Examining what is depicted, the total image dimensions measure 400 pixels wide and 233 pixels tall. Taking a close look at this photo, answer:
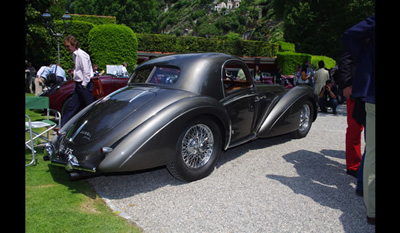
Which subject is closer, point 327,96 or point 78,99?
point 78,99

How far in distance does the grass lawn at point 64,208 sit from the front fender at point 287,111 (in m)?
2.71

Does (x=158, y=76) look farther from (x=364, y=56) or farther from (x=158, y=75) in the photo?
(x=364, y=56)

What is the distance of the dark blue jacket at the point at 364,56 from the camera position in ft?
8.84

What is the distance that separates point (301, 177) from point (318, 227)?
1.35 m

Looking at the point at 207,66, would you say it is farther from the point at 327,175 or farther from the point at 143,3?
the point at 143,3

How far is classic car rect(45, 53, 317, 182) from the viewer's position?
3363 mm

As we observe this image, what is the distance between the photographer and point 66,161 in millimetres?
3527

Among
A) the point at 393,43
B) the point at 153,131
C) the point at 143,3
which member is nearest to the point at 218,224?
the point at 153,131

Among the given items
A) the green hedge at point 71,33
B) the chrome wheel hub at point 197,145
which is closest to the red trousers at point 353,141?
the chrome wheel hub at point 197,145

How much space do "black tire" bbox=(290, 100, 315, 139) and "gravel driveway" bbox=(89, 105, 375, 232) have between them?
103 centimetres

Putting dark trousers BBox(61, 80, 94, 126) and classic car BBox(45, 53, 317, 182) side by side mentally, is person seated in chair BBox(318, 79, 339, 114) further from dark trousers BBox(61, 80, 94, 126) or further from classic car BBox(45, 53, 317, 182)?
dark trousers BBox(61, 80, 94, 126)

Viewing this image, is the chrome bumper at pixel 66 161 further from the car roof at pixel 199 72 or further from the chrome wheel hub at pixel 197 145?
the car roof at pixel 199 72

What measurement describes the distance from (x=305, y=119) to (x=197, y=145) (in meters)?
3.25

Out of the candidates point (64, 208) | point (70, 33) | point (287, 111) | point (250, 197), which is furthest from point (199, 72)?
point (70, 33)
